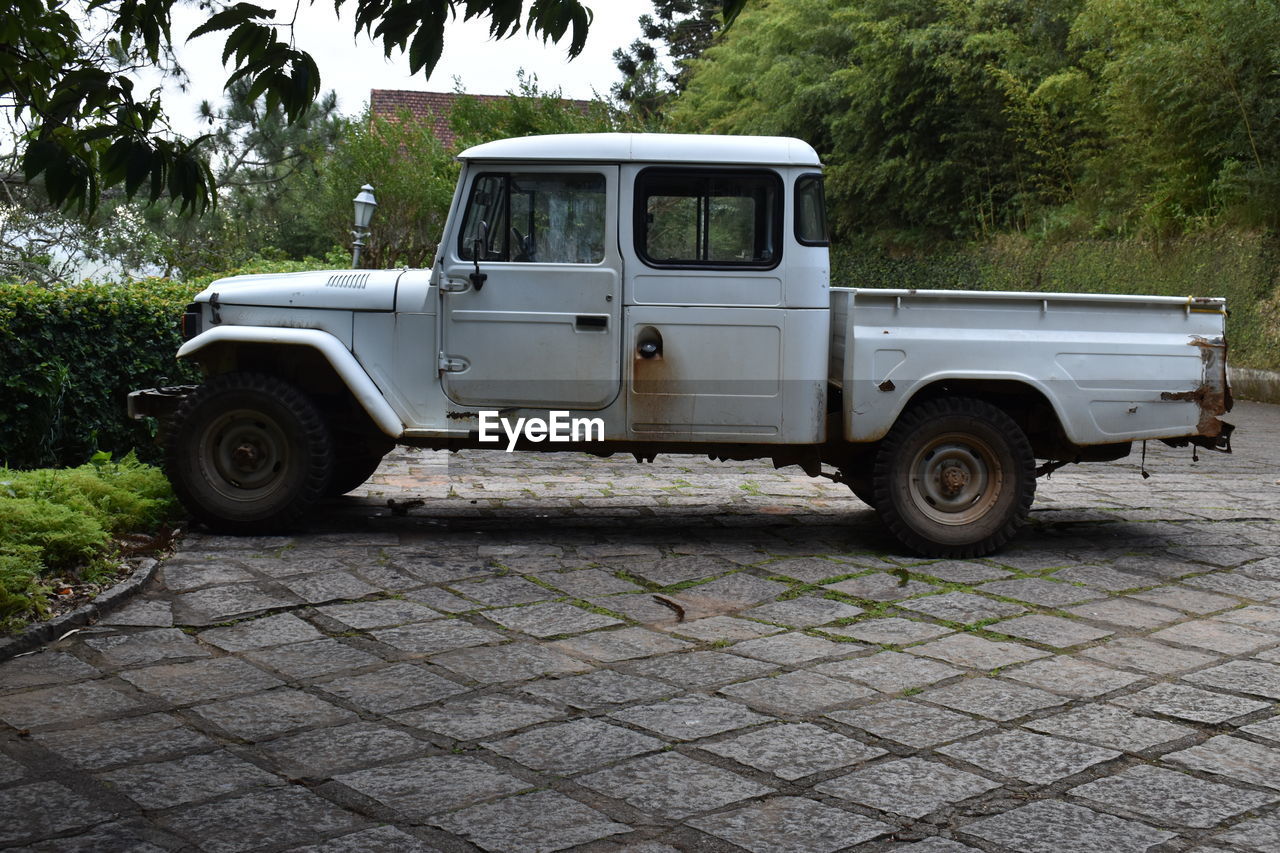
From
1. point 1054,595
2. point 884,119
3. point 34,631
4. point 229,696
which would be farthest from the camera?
point 884,119

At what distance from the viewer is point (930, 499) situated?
733cm

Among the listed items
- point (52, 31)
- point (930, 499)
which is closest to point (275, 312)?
point (52, 31)

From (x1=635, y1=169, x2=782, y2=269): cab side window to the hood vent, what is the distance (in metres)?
1.56

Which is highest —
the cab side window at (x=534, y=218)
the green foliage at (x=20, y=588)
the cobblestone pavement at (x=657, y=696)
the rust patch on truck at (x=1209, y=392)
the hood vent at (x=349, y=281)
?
the cab side window at (x=534, y=218)

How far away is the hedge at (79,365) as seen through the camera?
8.59 metres

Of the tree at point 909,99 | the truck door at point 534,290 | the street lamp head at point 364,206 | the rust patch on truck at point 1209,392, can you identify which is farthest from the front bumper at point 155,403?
the tree at point 909,99

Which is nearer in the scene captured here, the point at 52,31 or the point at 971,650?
the point at 52,31

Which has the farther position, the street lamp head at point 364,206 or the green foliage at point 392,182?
the green foliage at point 392,182

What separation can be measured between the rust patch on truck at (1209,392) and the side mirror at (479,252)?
3667mm

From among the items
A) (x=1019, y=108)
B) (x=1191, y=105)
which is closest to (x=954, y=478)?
(x=1191, y=105)

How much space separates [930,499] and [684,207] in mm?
2056

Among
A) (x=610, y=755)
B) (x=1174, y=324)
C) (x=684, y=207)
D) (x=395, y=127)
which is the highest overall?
(x=395, y=127)

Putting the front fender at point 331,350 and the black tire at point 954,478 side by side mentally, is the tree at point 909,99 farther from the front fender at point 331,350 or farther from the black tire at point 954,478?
the front fender at point 331,350

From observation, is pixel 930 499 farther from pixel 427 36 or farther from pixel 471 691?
pixel 427 36
